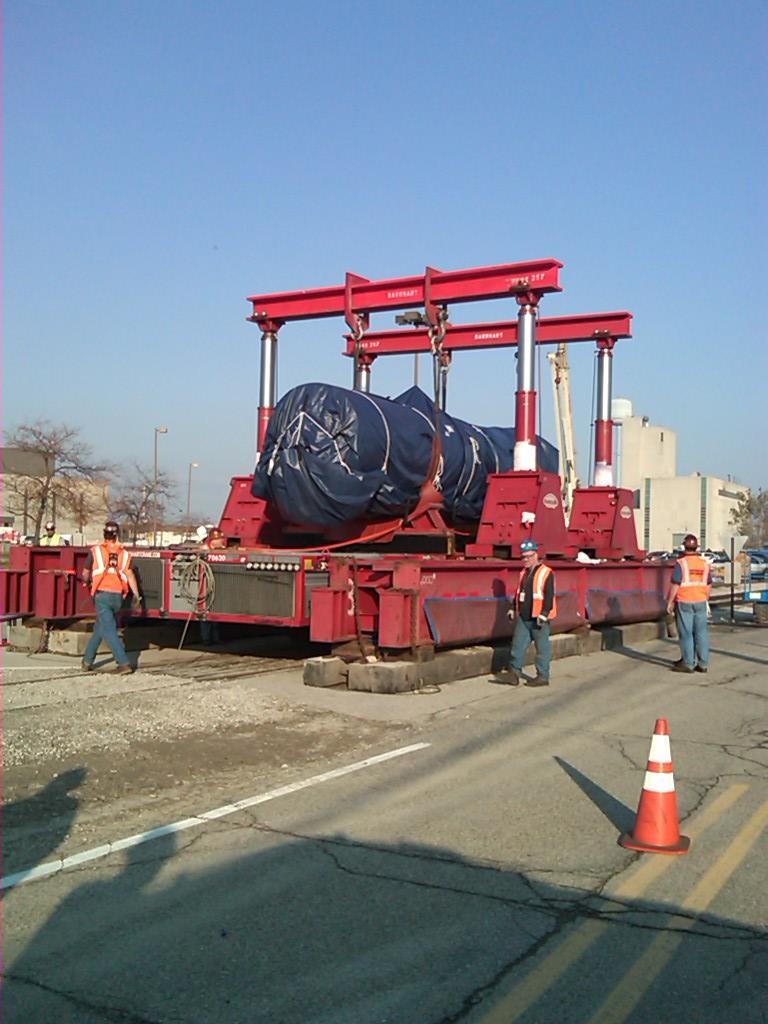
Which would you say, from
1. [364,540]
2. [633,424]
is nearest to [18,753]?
[364,540]

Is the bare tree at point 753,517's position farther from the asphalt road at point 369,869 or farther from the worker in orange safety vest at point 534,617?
the asphalt road at point 369,869

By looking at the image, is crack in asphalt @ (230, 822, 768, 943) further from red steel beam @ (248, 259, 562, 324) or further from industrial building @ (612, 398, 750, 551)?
industrial building @ (612, 398, 750, 551)

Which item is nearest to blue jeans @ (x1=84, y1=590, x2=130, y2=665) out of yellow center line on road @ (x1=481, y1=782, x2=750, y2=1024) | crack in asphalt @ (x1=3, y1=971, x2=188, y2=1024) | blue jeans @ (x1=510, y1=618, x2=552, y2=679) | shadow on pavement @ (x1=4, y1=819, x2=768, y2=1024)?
blue jeans @ (x1=510, y1=618, x2=552, y2=679)

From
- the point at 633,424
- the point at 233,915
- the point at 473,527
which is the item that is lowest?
the point at 233,915

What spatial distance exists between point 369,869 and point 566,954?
133 cm

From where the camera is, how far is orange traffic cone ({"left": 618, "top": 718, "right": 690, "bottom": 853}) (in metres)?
5.52

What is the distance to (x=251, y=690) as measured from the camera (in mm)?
10516

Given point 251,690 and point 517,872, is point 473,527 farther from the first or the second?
point 517,872

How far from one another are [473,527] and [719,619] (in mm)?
10221

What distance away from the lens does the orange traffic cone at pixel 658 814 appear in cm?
552

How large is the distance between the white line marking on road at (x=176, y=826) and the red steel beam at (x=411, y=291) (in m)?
8.40

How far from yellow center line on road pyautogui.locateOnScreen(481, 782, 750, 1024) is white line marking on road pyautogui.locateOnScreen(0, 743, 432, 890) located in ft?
7.94

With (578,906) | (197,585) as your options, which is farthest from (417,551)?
(578,906)

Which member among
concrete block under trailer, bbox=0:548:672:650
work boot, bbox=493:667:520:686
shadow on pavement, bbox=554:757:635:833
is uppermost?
concrete block under trailer, bbox=0:548:672:650
